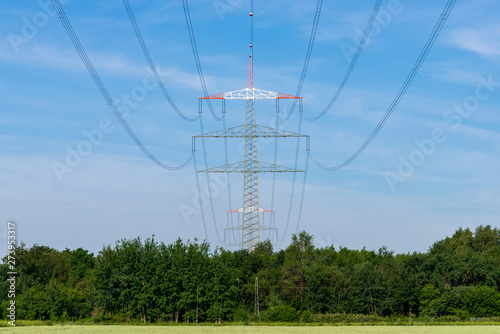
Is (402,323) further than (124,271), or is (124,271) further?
(124,271)

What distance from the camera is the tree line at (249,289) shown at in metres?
103

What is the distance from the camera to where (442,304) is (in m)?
111

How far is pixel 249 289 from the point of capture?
12694 centimetres

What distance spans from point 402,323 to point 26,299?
5890cm

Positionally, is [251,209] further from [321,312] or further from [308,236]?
[308,236]

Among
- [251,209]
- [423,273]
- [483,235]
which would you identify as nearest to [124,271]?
[251,209]

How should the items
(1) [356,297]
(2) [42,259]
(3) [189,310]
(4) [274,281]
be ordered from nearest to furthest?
(3) [189,310] → (1) [356,297] → (4) [274,281] → (2) [42,259]

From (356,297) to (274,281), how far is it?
802 inches

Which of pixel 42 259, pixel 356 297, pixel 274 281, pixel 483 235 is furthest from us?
pixel 483 235

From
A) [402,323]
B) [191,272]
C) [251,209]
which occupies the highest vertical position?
[251,209]

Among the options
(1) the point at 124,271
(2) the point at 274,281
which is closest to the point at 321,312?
(2) the point at 274,281

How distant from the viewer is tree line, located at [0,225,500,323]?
10281cm

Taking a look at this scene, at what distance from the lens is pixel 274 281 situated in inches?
5113

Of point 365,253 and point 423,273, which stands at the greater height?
point 365,253
